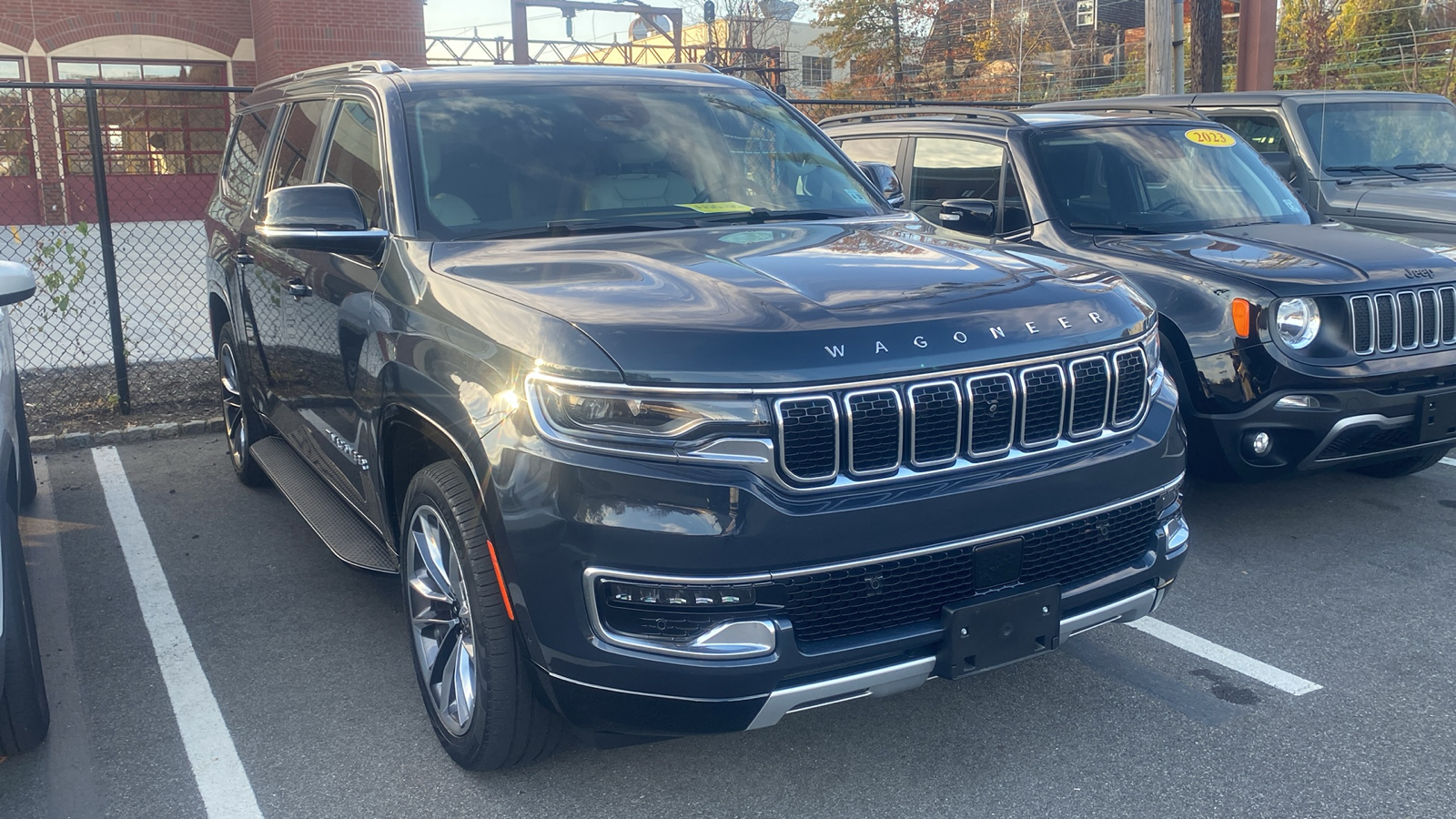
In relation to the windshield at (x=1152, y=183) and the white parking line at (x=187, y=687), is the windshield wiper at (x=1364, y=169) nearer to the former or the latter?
the windshield at (x=1152, y=183)

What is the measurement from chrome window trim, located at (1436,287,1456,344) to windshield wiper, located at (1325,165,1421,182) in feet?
10.7

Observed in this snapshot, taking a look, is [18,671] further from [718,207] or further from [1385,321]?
[1385,321]

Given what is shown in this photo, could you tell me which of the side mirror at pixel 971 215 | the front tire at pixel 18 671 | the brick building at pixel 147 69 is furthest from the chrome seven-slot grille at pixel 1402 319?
the brick building at pixel 147 69

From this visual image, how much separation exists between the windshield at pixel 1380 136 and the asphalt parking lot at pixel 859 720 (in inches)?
153

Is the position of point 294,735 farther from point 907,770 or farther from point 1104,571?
point 1104,571

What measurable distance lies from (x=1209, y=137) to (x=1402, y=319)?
6.32ft

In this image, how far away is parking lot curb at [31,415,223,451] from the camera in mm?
7027

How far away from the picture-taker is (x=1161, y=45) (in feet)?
38.3

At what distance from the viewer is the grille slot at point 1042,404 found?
293cm

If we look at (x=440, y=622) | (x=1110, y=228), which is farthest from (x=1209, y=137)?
(x=440, y=622)

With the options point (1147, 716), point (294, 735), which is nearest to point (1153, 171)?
point (1147, 716)

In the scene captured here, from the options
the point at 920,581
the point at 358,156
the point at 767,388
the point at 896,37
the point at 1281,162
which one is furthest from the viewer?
the point at 896,37

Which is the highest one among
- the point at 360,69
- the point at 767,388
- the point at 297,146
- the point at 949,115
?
the point at 360,69

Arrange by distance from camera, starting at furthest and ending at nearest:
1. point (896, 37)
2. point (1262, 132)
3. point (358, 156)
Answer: point (896, 37)
point (1262, 132)
point (358, 156)
